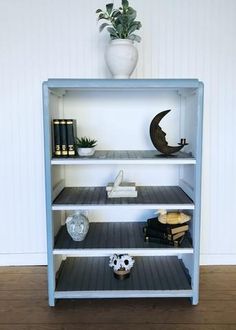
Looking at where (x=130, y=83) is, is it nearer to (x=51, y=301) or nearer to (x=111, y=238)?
(x=111, y=238)

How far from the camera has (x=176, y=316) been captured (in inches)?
68.6

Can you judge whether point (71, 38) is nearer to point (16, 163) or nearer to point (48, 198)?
point (16, 163)

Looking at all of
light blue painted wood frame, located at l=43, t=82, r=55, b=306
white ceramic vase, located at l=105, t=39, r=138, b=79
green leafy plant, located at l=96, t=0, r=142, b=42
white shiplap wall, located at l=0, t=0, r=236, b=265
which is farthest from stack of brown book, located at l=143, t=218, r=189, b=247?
green leafy plant, located at l=96, t=0, r=142, b=42

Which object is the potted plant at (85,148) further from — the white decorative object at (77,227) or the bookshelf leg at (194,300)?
the bookshelf leg at (194,300)

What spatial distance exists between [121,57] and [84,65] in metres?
0.52

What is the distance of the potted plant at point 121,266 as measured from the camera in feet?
6.45

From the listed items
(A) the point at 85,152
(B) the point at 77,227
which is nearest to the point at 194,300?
(B) the point at 77,227

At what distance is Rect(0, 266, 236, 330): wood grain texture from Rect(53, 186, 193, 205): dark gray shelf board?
632 millimetres

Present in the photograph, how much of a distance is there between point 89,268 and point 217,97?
1.56 meters

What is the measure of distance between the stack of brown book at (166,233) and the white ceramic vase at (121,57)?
38.4 inches

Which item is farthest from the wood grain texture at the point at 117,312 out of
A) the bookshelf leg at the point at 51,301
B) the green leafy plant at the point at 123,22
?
the green leafy plant at the point at 123,22

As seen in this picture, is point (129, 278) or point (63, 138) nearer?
point (63, 138)

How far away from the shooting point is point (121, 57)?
179cm

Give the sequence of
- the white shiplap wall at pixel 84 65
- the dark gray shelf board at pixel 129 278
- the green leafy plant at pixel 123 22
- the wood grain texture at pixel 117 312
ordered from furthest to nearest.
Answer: the white shiplap wall at pixel 84 65 → the dark gray shelf board at pixel 129 278 → the green leafy plant at pixel 123 22 → the wood grain texture at pixel 117 312
